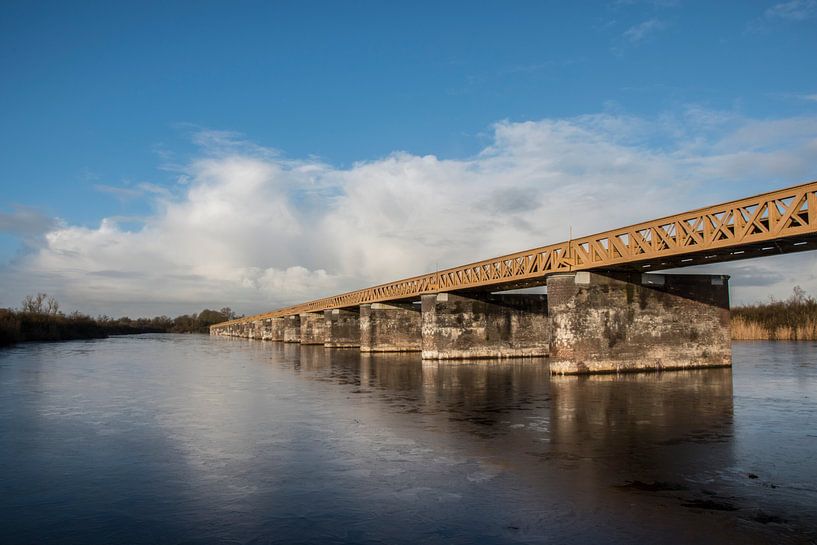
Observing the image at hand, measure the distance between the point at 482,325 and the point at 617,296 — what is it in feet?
42.2

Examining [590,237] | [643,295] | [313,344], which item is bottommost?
[313,344]

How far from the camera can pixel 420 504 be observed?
715cm

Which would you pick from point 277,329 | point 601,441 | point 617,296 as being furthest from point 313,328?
point 601,441

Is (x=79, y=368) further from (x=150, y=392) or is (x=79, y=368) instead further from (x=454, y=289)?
(x=454, y=289)

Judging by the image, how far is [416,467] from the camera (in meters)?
9.05

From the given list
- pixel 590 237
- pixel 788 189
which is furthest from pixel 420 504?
pixel 590 237

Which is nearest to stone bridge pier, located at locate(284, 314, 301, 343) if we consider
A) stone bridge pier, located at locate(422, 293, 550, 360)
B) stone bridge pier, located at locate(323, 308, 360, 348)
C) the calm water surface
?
stone bridge pier, located at locate(323, 308, 360, 348)

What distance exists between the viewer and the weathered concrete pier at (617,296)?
18.2m

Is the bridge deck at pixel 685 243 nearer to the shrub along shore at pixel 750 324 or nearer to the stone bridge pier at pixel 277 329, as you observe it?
the shrub along shore at pixel 750 324

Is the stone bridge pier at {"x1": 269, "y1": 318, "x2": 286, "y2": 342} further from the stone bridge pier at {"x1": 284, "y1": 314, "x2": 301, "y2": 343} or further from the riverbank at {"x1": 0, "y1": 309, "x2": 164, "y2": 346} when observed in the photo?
the riverbank at {"x1": 0, "y1": 309, "x2": 164, "y2": 346}

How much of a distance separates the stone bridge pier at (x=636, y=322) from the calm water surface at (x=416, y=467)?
4.35 meters

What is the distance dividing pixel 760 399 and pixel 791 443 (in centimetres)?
656

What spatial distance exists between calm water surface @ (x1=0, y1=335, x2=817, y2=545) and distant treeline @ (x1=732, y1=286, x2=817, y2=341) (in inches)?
1790

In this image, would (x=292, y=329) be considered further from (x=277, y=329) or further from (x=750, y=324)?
(x=750, y=324)
